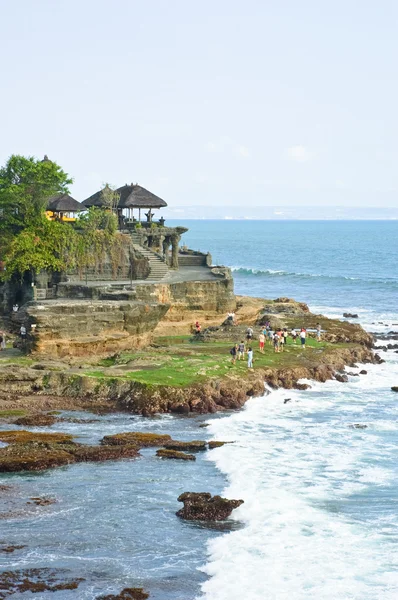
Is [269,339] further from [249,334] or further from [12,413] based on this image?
[12,413]

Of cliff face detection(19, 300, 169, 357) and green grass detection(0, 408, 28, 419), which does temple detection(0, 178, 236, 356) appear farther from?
green grass detection(0, 408, 28, 419)

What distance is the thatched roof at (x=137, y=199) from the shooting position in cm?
7188

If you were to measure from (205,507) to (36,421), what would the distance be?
12023mm

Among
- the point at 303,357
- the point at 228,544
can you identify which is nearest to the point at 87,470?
the point at 228,544

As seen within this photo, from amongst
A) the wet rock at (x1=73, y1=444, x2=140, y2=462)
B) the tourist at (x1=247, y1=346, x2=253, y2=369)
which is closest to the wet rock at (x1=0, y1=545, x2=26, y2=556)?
the wet rock at (x1=73, y1=444, x2=140, y2=462)

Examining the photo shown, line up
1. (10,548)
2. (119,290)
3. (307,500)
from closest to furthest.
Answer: (10,548), (307,500), (119,290)

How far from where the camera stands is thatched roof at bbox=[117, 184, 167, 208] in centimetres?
7188

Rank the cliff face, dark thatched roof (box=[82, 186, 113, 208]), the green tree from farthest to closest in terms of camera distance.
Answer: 1. dark thatched roof (box=[82, 186, 113, 208])
2. the green tree
3. the cliff face

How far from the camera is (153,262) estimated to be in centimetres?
6494

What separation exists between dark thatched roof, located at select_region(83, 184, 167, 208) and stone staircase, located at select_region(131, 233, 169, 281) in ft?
13.3

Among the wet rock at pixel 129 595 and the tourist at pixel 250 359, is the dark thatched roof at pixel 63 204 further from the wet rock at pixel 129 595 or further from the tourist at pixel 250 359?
the wet rock at pixel 129 595

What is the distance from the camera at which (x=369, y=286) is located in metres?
113

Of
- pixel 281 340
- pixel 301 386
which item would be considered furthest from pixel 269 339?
pixel 301 386

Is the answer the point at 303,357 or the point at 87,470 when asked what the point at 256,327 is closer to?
the point at 303,357
